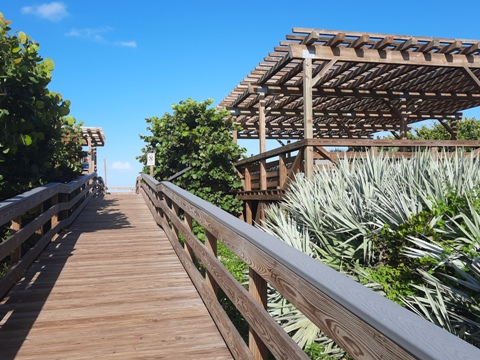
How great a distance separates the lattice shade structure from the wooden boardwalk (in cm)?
456

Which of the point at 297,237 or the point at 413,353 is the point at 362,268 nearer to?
the point at 297,237

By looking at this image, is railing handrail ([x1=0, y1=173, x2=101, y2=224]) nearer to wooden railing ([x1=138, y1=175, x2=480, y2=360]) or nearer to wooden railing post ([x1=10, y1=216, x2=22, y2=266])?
wooden railing post ([x1=10, y1=216, x2=22, y2=266])

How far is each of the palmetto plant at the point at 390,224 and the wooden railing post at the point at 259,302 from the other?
1136 millimetres

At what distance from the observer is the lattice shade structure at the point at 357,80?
8938 mm

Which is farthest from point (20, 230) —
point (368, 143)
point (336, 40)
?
point (336, 40)

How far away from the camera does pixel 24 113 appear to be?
6.03 m

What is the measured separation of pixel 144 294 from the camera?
4352 mm

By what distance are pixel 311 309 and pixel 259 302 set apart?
2.85 feet

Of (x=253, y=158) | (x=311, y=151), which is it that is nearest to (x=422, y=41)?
(x=311, y=151)

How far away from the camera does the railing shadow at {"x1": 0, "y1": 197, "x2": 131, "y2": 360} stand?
10.9ft

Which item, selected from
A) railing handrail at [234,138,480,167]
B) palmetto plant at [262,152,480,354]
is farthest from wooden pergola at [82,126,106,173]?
palmetto plant at [262,152,480,354]

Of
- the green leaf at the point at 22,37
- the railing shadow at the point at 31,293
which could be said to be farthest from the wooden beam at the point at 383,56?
the railing shadow at the point at 31,293

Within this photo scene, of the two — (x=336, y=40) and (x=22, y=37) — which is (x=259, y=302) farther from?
(x=336, y=40)

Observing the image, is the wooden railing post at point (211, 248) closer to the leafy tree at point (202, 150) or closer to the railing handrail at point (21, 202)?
the railing handrail at point (21, 202)
